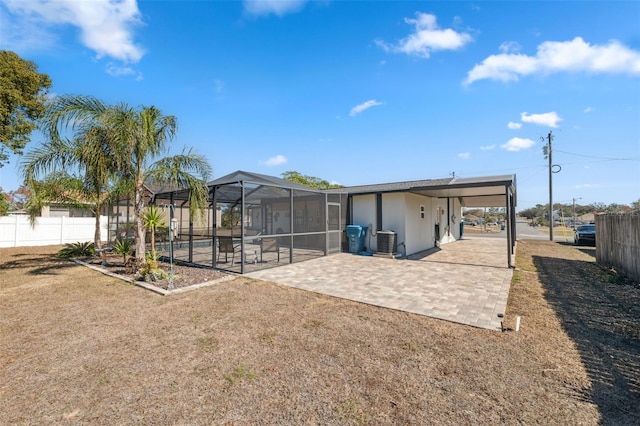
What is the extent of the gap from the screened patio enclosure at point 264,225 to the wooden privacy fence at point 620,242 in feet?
26.5

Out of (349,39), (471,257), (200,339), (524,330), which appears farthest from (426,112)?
(200,339)

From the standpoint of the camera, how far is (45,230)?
15969mm

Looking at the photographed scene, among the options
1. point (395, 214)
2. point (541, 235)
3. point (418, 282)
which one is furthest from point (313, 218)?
point (541, 235)

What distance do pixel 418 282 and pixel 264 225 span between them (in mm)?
7679

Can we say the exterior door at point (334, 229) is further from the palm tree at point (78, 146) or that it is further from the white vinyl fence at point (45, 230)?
the white vinyl fence at point (45, 230)

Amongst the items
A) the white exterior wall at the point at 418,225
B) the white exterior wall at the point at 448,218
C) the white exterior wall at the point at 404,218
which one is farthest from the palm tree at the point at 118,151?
the white exterior wall at the point at 448,218

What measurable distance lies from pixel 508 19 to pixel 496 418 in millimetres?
9172

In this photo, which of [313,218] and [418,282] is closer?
[418,282]

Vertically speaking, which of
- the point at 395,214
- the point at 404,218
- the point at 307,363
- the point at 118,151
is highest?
the point at 118,151

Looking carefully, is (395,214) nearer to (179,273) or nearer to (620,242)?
(620,242)

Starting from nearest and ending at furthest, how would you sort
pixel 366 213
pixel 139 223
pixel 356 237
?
pixel 139 223
pixel 356 237
pixel 366 213

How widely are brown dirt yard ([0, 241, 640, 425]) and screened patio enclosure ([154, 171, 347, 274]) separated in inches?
151

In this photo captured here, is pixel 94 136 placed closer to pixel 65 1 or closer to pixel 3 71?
pixel 65 1

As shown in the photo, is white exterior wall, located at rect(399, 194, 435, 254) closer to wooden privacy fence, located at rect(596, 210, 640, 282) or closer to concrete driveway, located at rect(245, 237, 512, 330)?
concrete driveway, located at rect(245, 237, 512, 330)
